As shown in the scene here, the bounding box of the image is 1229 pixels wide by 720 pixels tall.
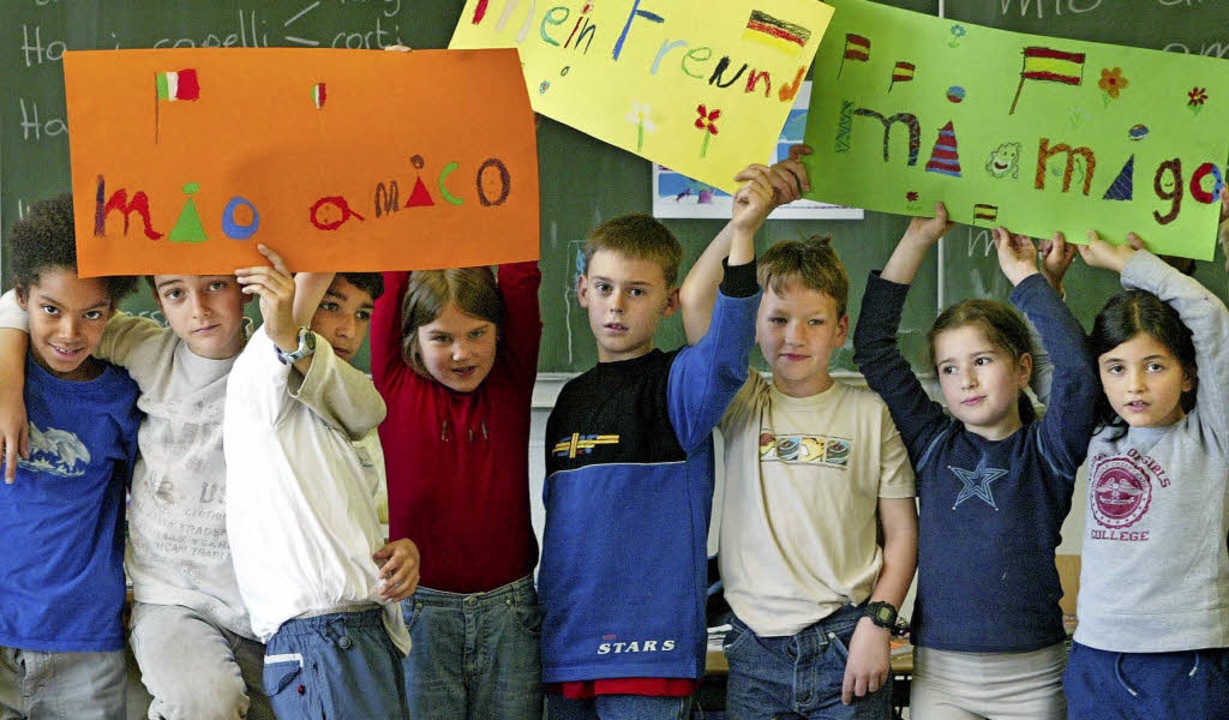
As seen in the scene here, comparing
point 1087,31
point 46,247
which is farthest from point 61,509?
point 1087,31

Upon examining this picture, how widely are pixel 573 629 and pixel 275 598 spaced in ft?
1.88

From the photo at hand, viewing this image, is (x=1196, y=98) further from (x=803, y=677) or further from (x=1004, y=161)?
(x=803, y=677)

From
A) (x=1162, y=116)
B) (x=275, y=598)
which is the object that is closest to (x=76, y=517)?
(x=275, y=598)

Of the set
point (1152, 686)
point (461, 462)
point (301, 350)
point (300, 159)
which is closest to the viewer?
point (301, 350)

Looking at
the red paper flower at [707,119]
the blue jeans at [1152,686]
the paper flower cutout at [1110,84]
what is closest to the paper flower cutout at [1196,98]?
the paper flower cutout at [1110,84]

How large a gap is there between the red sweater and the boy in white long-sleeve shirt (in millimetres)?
283

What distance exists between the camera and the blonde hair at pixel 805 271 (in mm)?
2285

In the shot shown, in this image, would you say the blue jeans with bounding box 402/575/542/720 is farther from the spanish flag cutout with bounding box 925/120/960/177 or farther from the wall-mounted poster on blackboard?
the wall-mounted poster on blackboard

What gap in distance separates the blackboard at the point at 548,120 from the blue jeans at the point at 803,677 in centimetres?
172

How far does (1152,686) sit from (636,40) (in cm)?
144

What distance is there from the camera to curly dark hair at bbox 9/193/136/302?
208 cm

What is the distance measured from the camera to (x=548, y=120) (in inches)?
146

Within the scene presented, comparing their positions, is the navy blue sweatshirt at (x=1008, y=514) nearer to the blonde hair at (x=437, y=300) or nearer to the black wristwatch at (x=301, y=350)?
the blonde hair at (x=437, y=300)

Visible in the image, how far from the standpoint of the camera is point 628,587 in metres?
2.19
